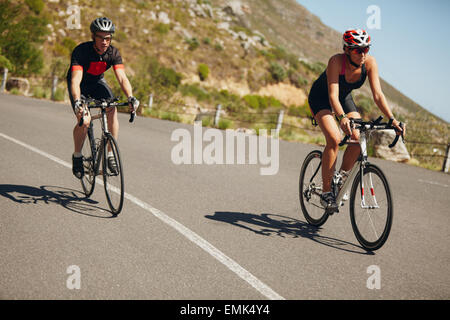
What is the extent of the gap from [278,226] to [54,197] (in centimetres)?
302

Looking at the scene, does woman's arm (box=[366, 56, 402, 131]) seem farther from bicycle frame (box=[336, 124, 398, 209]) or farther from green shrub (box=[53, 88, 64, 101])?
green shrub (box=[53, 88, 64, 101])

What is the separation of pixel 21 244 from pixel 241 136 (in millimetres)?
12657

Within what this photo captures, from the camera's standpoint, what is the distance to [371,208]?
4.79 m

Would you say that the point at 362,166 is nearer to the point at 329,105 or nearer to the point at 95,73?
the point at 329,105

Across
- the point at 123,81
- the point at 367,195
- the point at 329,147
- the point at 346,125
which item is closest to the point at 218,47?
the point at 123,81

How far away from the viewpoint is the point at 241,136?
16547mm

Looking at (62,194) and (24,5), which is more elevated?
(24,5)

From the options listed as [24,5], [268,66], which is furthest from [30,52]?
[268,66]

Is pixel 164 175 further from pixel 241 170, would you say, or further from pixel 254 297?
pixel 254 297

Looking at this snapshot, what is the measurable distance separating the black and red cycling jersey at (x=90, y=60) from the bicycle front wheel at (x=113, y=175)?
0.92 metres

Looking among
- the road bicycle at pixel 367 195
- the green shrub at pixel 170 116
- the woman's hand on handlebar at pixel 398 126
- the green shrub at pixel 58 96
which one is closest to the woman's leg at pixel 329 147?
the road bicycle at pixel 367 195

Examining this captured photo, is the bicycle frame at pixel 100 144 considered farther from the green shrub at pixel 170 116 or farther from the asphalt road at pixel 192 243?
the green shrub at pixel 170 116

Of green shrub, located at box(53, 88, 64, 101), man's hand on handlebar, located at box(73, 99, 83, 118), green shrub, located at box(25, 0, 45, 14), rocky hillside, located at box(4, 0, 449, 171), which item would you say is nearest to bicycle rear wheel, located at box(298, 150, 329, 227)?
man's hand on handlebar, located at box(73, 99, 83, 118)

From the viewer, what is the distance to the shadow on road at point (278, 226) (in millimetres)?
5146
